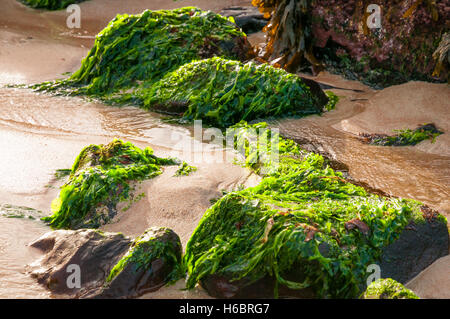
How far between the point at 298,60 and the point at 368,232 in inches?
148

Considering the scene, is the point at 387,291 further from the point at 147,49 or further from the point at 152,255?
the point at 147,49

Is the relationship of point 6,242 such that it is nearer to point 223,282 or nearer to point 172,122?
point 223,282

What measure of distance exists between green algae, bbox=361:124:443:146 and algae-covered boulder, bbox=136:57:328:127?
79 cm

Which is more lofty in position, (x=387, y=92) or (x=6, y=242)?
(x=387, y=92)

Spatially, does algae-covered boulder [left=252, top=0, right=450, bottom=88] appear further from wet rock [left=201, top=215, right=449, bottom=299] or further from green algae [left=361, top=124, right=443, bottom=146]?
wet rock [left=201, top=215, right=449, bottom=299]

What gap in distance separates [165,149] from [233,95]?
1119 millimetres

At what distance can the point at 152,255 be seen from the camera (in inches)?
112

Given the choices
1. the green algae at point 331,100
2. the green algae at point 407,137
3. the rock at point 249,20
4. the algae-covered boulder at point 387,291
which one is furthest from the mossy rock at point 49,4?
the algae-covered boulder at point 387,291

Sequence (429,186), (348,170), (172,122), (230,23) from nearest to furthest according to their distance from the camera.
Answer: (429,186)
(348,170)
(172,122)
(230,23)

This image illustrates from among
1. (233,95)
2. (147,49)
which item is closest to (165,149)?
(233,95)
